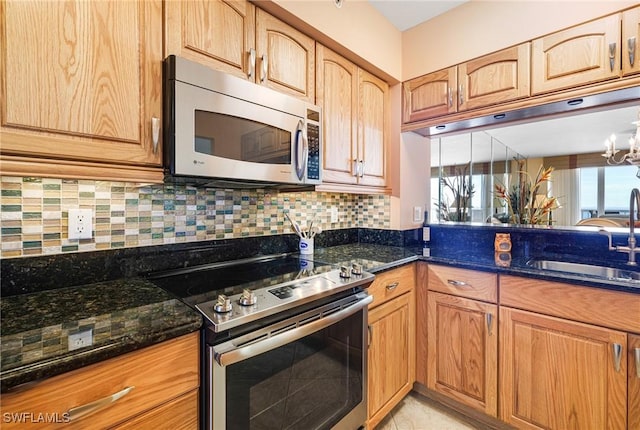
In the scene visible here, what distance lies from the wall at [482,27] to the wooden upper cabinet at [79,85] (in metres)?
1.66

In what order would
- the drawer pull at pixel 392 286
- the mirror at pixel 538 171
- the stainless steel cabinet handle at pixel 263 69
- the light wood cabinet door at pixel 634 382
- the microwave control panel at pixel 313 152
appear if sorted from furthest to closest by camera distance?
the mirror at pixel 538 171 → the drawer pull at pixel 392 286 → the microwave control panel at pixel 313 152 → the stainless steel cabinet handle at pixel 263 69 → the light wood cabinet door at pixel 634 382

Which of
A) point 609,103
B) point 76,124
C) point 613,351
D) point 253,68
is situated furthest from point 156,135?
point 609,103

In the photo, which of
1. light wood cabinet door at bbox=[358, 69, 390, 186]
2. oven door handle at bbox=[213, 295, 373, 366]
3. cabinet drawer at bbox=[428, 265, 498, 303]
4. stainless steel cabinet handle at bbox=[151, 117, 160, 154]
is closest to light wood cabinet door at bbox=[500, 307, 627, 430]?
cabinet drawer at bbox=[428, 265, 498, 303]

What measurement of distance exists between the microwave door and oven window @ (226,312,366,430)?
Result: 0.68 m

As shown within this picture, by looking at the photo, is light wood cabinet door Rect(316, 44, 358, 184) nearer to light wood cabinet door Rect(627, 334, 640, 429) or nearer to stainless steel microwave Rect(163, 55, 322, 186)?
stainless steel microwave Rect(163, 55, 322, 186)

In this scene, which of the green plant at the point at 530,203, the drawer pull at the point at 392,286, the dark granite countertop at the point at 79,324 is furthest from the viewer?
the green plant at the point at 530,203

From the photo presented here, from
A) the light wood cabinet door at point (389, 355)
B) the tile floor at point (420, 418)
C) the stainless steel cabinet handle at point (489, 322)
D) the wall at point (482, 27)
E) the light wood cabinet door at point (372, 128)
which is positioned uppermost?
the wall at point (482, 27)

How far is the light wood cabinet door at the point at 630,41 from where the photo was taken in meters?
1.34

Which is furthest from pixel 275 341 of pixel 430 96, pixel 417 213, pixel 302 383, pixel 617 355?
pixel 430 96

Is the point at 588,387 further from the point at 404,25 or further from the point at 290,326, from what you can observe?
the point at 404,25

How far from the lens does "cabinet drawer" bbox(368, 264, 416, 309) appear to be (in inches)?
59.9

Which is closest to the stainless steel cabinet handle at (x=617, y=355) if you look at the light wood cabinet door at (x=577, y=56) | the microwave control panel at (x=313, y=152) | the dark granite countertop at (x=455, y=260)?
the dark granite countertop at (x=455, y=260)

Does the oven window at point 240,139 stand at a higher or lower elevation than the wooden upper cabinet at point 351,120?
lower

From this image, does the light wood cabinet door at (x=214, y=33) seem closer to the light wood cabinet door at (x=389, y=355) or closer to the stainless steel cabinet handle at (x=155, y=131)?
the stainless steel cabinet handle at (x=155, y=131)
